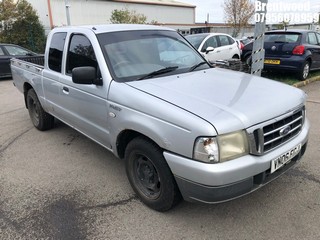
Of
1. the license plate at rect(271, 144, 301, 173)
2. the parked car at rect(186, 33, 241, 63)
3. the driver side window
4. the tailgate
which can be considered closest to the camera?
the license plate at rect(271, 144, 301, 173)

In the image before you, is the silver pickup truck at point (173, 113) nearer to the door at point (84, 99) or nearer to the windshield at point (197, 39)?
the door at point (84, 99)

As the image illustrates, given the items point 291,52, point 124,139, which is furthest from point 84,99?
point 291,52

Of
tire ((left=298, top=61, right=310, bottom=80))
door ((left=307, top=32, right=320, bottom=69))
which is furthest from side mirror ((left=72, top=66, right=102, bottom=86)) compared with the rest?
door ((left=307, top=32, right=320, bottom=69))

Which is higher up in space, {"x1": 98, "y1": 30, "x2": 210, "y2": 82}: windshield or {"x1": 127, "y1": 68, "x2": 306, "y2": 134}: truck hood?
{"x1": 98, "y1": 30, "x2": 210, "y2": 82}: windshield

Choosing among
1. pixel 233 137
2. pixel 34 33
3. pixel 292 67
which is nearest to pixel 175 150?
pixel 233 137

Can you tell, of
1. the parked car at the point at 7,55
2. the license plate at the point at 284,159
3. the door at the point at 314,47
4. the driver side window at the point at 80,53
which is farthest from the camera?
the parked car at the point at 7,55

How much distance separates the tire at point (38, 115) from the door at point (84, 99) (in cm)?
124

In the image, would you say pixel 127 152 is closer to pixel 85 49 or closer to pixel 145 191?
pixel 145 191

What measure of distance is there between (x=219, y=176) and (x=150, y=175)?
0.95 m

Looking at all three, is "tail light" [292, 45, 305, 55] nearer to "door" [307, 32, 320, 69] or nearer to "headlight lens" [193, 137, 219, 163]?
"door" [307, 32, 320, 69]

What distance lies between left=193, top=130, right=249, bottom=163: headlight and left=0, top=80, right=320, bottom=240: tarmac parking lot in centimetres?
82

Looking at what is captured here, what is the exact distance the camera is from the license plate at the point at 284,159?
271cm

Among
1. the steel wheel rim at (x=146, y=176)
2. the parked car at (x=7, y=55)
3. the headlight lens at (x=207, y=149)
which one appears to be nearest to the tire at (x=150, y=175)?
the steel wheel rim at (x=146, y=176)

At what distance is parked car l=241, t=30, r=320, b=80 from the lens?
8.70 metres
